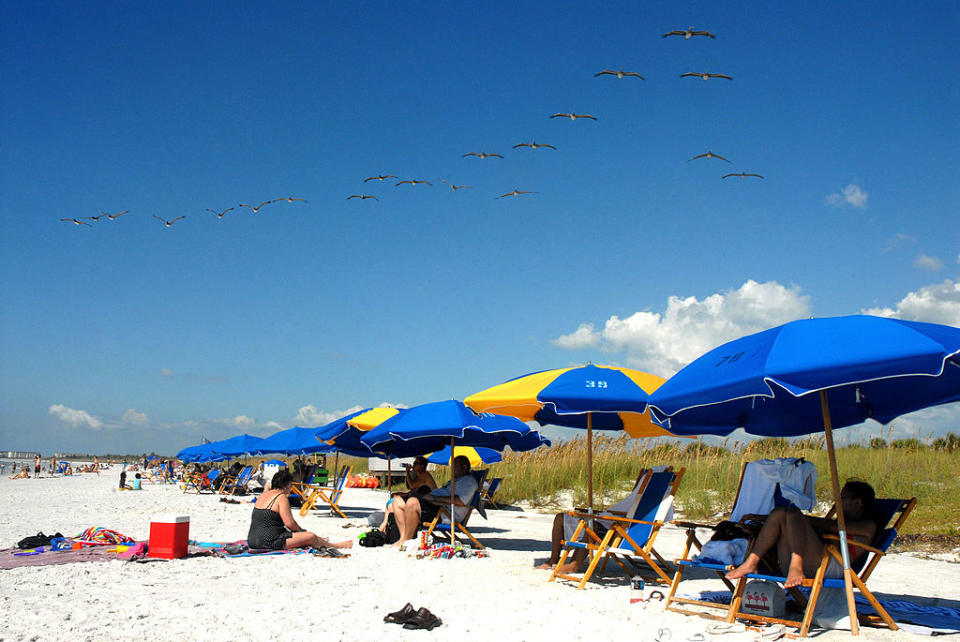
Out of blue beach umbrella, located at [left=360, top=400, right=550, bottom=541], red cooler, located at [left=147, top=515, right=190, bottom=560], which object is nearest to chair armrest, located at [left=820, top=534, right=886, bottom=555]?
blue beach umbrella, located at [left=360, top=400, right=550, bottom=541]

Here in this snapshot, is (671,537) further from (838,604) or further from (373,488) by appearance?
(373,488)

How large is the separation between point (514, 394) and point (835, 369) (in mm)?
3370

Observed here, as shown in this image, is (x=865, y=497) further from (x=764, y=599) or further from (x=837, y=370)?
(x=837, y=370)

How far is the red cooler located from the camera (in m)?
7.29

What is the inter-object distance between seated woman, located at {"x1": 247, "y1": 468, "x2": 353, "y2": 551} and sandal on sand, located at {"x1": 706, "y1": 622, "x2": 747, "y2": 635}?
486 cm

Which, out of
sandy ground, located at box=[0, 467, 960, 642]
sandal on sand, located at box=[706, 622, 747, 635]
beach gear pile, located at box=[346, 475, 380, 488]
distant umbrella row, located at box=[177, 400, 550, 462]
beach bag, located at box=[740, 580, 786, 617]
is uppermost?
distant umbrella row, located at box=[177, 400, 550, 462]

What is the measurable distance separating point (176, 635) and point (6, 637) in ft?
2.93

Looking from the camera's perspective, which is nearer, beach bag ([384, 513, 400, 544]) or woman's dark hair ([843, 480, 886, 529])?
woman's dark hair ([843, 480, 886, 529])

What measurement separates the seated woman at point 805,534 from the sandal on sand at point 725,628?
299mm

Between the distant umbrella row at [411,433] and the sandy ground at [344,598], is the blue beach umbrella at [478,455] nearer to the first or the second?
the distant umbrella row at [411,433]

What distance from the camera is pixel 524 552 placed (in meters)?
8.92

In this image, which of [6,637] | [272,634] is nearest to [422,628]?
[272,634]

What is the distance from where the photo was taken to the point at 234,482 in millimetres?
22359

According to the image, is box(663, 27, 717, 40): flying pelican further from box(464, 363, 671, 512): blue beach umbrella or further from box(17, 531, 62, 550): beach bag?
box(17, 531, 62, 550): beach bag
